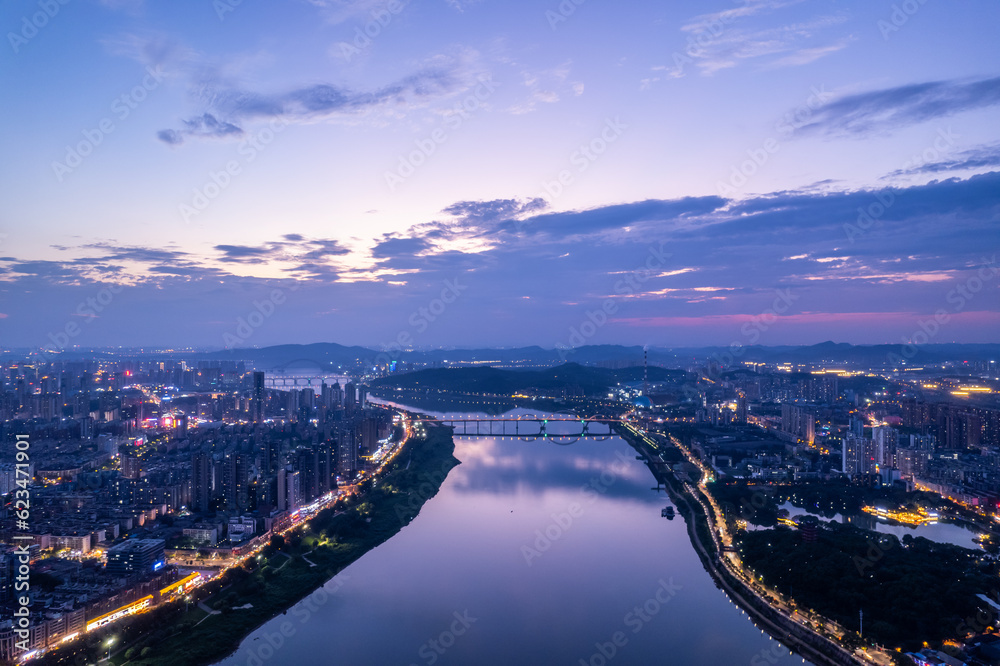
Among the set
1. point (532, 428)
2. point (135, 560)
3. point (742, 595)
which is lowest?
point (742, 595)

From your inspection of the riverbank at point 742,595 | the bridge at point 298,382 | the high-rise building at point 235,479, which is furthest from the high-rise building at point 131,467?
the bridge at point 298,382

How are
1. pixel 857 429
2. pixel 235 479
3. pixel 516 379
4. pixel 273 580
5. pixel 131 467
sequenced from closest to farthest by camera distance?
pixel 273 580 < pixel 235 479 < pixel 131 467 < pixel 857 429 < pixel 516 379

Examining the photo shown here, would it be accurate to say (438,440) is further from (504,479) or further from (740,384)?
(740,384)

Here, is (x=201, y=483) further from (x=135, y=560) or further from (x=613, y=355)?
(x=613, y=355)

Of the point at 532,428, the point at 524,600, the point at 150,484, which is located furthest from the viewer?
the point at 532,428

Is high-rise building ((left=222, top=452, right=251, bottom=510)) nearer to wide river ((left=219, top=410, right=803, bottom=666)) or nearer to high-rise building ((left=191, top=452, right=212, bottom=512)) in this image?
high-rise building ((left=191, top=452, right=212, bottom=512))

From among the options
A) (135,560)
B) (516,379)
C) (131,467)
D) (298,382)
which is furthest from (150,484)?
(298,382)

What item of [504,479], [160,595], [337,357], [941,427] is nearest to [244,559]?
[160,595]
